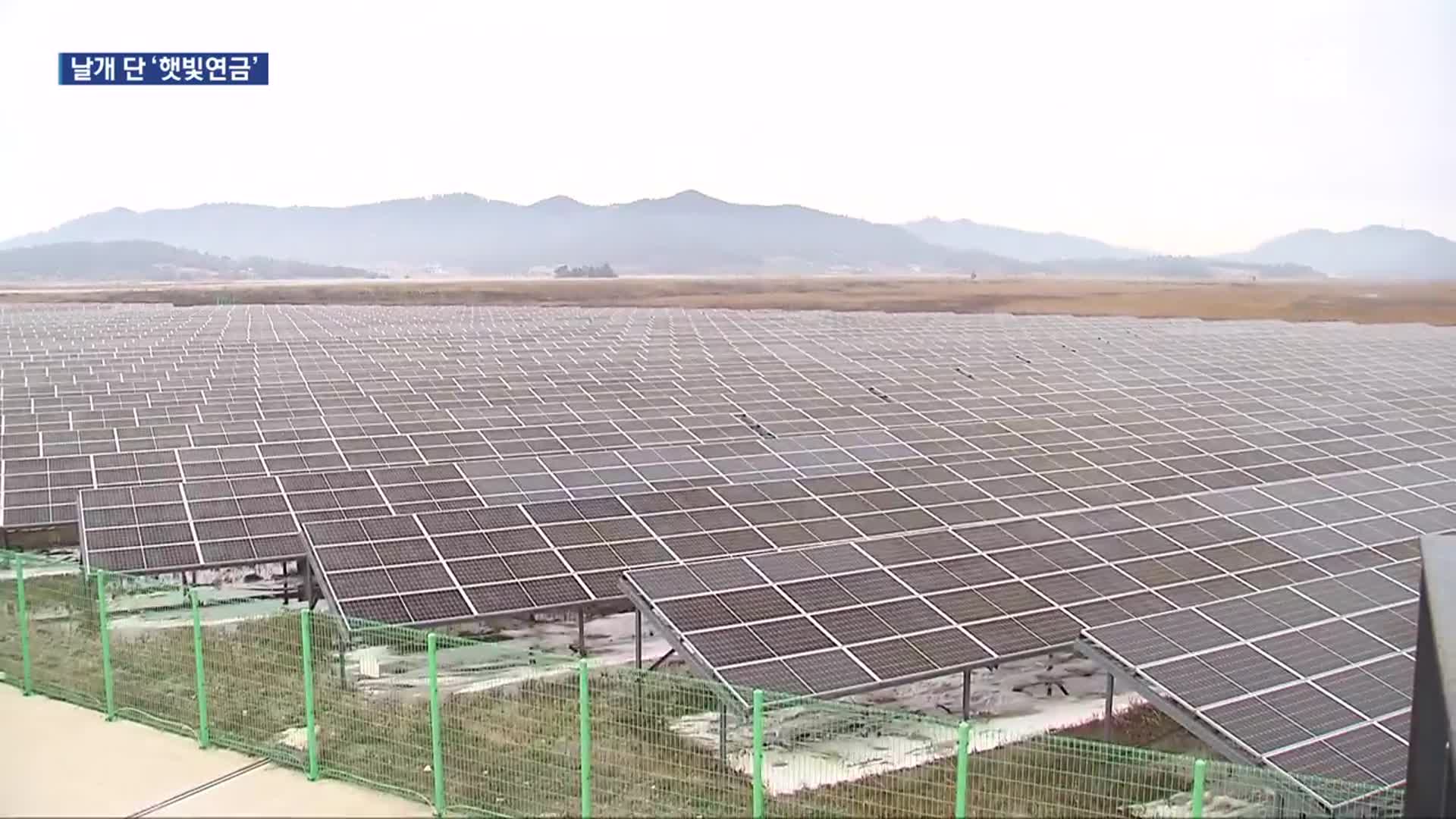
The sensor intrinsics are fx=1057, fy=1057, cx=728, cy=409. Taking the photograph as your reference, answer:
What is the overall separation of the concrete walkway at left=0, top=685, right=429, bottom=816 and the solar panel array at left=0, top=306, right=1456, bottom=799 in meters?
3.95

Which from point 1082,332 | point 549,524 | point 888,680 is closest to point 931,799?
point 888,680

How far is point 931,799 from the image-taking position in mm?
10867

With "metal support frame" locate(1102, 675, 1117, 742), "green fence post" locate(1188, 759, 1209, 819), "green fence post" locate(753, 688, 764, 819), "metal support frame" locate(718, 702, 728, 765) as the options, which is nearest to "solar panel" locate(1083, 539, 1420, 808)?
"metal support frame" locate(1102, 675, 1117, 742)

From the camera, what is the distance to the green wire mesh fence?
34.6 ft

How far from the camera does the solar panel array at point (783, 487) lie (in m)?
15.4

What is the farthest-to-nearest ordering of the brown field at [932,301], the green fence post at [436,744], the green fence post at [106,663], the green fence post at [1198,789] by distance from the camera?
the brown field at [932,301]
the green fence post at [106,663]
the green fence post at [436,744]
the green fence post at [1198,789]

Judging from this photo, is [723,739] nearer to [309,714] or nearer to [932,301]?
[309,714]

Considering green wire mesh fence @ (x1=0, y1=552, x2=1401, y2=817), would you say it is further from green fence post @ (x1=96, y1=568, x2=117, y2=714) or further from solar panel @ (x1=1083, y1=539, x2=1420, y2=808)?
solar panel @ (x1=1083, y1=539, x2=1420, y2=808)

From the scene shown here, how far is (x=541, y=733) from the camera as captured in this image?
41.3ft

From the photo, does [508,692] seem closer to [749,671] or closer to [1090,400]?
[749,671]

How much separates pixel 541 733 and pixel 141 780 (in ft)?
13.7

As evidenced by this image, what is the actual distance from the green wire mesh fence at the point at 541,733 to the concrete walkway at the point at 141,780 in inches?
9.2

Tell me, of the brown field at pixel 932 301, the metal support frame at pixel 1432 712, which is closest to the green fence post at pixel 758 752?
the metal support frame at pixel 1432 712

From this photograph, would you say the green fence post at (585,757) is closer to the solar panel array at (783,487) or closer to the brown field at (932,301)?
the solar panel array at (783,487)
